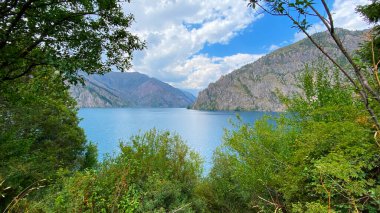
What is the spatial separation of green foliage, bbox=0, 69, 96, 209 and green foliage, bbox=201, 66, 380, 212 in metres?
11.4

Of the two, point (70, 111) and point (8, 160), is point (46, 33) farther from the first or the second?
point (70, 111)

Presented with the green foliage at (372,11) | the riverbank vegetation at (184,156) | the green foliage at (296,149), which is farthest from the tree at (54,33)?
the green foliage at (372,11)

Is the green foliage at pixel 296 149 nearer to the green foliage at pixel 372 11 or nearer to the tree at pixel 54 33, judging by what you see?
the green foliage at pixel 372 11

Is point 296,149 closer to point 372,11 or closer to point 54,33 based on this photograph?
point 372,11

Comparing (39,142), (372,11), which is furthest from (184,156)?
(39,142)

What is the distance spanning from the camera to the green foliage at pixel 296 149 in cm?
749

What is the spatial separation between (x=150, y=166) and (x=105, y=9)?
12.7m

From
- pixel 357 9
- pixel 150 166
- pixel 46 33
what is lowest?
pixel 150 166

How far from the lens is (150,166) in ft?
59.1

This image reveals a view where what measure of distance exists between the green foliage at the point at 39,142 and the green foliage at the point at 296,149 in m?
11.4

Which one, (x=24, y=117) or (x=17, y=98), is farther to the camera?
(x=24, y=117)

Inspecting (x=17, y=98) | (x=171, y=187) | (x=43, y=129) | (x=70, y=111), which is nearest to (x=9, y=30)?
(x=17, y=98)

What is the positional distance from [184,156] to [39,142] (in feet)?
49.1

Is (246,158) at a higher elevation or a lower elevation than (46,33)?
lower
